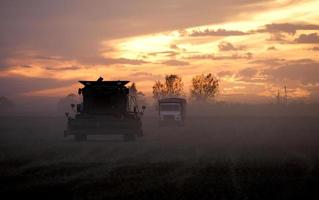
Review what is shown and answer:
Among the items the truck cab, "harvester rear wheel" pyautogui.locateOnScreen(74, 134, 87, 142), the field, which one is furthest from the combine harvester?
the truck cab

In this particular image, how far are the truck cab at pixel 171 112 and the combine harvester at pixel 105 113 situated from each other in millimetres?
24164

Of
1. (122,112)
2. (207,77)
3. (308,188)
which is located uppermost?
(207,77)

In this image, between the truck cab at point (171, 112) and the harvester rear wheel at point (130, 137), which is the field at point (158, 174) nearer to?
the harvester rear wheel at point (130, 137)

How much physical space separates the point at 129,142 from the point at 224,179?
15982 millimetres

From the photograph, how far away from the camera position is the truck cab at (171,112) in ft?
185

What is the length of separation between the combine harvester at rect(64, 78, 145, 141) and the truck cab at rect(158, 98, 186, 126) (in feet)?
79.3

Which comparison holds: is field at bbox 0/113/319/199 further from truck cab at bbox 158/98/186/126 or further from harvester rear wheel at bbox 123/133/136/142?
truck cab at bbox 158/98/186/126

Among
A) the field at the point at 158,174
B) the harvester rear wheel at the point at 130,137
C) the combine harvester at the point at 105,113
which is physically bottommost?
the field at the point at 158,174

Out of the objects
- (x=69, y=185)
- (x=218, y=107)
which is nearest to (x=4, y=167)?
(x=69, y=185)

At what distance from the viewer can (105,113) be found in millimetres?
31281

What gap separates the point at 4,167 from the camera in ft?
56.8

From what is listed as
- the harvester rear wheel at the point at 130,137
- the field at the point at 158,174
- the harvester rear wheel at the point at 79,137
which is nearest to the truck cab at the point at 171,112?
the harvester rear wheel at the point at 79,137

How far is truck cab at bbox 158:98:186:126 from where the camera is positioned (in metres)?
56.4

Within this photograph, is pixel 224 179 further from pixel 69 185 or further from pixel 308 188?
pixel 69 185
